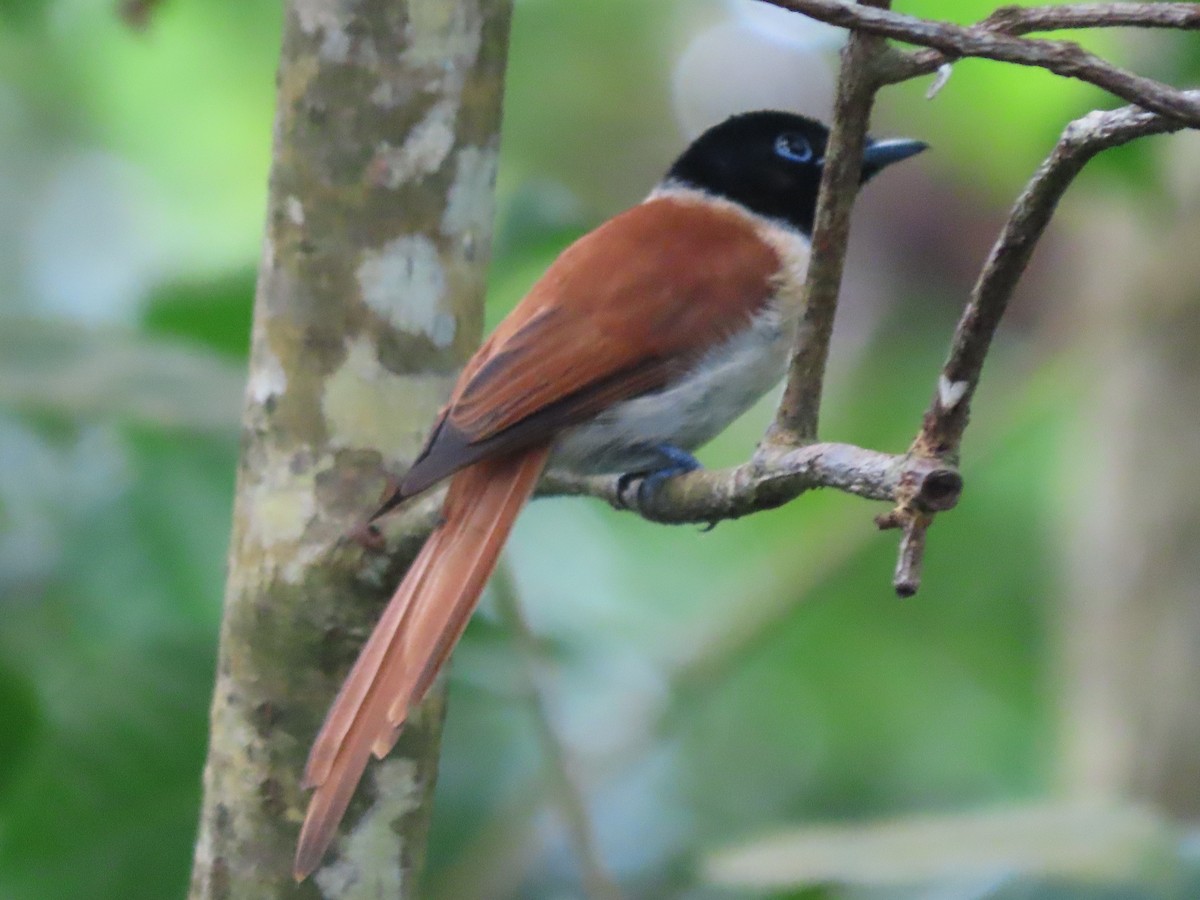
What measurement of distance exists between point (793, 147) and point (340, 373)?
4.58 feet

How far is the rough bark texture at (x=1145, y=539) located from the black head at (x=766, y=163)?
25.8 inches

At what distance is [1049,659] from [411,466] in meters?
2.69

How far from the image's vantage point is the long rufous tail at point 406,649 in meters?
1.66

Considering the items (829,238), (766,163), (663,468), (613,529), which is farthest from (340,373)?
(613,529)

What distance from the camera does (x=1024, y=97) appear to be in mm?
3434

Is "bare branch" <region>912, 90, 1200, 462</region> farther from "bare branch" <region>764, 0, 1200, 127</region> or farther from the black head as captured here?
the black head

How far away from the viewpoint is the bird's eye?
3.07m

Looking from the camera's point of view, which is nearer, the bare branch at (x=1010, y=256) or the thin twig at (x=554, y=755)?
the bare branch at (x=1010, y=256)

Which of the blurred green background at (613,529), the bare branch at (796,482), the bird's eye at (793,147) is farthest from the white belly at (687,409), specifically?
the bird's eye at (793,147)

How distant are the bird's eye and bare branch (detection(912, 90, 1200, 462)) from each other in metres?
1.88

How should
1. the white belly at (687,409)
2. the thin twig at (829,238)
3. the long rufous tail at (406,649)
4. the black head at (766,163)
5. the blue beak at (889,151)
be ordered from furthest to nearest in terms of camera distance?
1. the black head at (766,163)
2. the blue beak at (889,151)
3. the white belly at (687,409)
4. the long rufous tail at (406,649)
5. the thin twig at (829,238)

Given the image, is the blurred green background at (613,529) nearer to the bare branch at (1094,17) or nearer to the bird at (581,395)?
the bird at (581,395)

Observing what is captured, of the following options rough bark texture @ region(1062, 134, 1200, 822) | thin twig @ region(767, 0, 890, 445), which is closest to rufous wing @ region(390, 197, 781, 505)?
thin twig @ region(767, 0, 890, 445)

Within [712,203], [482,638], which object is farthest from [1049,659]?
[482,638]
